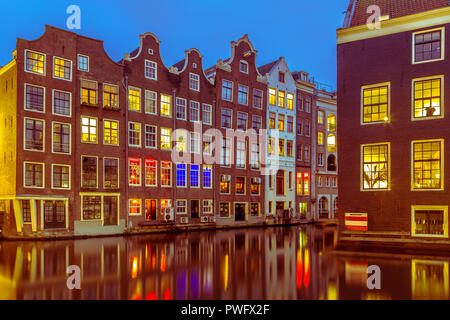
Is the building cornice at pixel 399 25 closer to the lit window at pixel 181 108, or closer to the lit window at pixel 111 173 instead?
the lit window at pixel 181 108

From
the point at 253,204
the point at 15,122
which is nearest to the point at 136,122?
the point at 15,122

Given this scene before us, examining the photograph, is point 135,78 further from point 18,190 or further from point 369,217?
point 369,217

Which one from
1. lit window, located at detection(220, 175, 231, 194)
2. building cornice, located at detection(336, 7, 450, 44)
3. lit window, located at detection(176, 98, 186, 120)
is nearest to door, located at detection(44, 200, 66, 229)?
lit window, located at detection(176, 98, 186, 120)

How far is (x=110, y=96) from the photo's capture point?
33250 mm

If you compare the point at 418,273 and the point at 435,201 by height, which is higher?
the point at 435,201

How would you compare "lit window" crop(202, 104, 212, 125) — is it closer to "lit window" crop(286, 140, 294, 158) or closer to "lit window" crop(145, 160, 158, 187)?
"lit window" crop(145, 160, 158, 187)

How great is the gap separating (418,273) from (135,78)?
28849mm

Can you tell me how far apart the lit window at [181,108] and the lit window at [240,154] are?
8029 mm

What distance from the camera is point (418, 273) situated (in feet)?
45.4

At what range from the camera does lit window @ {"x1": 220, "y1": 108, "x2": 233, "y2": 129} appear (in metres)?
42.1

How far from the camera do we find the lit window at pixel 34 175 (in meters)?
28.3

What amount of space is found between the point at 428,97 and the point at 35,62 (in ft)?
90.8

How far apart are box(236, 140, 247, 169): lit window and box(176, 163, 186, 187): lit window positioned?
765cm

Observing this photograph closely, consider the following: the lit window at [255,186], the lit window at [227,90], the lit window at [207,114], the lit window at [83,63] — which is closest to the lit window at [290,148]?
the lit window at [255,186]
